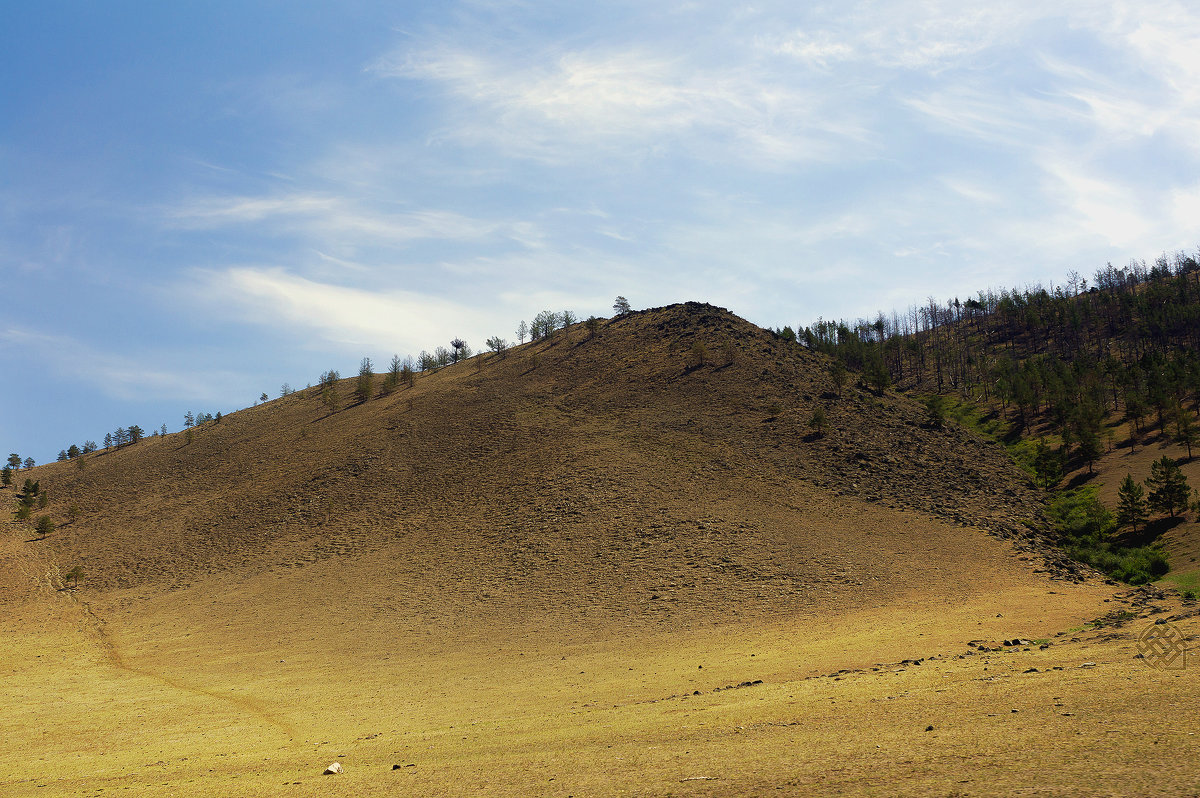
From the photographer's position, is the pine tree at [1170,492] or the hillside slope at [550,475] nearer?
the pine tree at [1170,492]

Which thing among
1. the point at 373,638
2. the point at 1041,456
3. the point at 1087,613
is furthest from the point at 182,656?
the point at 1041,456

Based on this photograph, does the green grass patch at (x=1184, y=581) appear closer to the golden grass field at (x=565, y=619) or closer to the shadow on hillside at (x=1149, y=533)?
the golden grass field at (x=565, y=619)

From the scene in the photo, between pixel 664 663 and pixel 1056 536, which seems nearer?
pixel 664 663

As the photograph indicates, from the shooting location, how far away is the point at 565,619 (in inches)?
1281

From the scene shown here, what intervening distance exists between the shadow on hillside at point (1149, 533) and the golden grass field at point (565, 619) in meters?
5.56

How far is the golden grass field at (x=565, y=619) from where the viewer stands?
12320 mm

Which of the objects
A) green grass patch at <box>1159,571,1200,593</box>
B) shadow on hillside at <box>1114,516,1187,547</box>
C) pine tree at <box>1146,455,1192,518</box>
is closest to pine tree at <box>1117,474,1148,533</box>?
shadow on hillside at <box>1114,516,1187,547</box>

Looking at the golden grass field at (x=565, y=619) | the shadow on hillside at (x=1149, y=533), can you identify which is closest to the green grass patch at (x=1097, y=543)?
the shadow on hillside at (x=1149, y=533)

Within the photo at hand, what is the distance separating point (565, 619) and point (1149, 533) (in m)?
33.9

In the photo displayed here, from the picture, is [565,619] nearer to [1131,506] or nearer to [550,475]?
[550,475]

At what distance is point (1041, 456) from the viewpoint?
53188mm

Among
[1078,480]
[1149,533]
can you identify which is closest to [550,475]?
[1149,533]

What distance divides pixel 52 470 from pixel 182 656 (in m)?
62.8

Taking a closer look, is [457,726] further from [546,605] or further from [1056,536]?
[1056,536]
